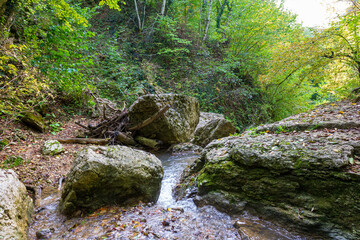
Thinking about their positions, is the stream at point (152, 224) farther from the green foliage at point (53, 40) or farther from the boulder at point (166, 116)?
the boulder at point (166, 116)

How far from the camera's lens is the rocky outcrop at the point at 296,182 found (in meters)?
2.11

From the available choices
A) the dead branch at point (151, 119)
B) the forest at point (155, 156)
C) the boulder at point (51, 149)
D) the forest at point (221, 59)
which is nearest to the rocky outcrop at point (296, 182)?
the forest at point (155, 156)

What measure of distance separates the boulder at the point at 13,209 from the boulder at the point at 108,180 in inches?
20.2

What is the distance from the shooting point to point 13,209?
88.0 inches

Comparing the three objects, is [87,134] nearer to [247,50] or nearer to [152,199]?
[152,199]

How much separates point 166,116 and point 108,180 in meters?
4.04

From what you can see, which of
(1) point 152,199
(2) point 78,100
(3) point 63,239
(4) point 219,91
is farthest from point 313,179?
(4) point 219,91

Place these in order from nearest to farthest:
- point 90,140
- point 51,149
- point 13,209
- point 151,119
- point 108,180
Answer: point 13,209 → point 108,180 → point 51,149 → point 90,140 → point 151,119

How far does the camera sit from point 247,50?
1423cm

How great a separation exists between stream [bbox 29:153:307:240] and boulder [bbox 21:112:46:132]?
3662mm

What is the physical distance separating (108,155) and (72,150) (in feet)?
10.2

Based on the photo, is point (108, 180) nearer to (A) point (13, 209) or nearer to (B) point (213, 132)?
(A) point (13, 209)

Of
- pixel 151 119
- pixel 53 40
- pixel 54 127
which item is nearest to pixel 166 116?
pixel 151 119

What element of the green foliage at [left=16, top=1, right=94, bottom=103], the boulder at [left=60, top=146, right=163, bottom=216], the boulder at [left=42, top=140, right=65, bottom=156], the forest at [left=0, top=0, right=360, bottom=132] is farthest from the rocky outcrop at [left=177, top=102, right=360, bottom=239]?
the forest at [left=0, top=0, right=360, bottom=132]
